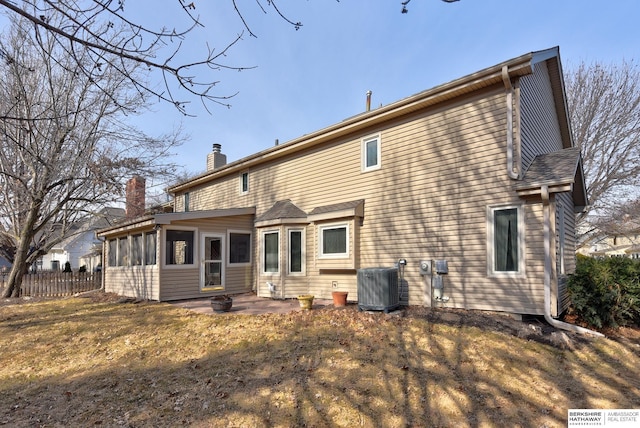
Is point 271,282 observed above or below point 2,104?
below

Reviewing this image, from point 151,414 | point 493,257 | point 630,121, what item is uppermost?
point 630,121

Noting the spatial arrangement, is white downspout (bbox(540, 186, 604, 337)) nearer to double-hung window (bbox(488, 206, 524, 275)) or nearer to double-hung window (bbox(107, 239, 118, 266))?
double-hung window (bbox(488, 206, 524, 275))

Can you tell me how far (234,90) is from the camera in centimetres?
365

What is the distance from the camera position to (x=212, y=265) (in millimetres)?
13055

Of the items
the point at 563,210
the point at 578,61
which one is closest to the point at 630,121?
the point at 578,61

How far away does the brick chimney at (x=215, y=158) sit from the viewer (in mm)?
18481

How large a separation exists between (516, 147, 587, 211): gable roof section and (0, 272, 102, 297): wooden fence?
17.9 metres

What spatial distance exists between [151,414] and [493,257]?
7.16m

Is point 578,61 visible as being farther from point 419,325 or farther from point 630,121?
point 419,325

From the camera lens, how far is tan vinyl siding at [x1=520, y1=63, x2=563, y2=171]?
8227 millimetres

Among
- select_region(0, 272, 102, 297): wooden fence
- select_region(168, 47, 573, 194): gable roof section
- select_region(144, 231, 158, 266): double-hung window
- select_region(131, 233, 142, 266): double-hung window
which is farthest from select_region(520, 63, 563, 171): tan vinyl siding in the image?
select_region(0, 272, 102, 297): wooden fence

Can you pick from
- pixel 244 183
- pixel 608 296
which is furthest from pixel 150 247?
pixel 608 296

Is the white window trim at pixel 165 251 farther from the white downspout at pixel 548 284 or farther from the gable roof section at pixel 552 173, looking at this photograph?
the white downspout at pixel 548 284

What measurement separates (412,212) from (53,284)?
1585 centimetres
